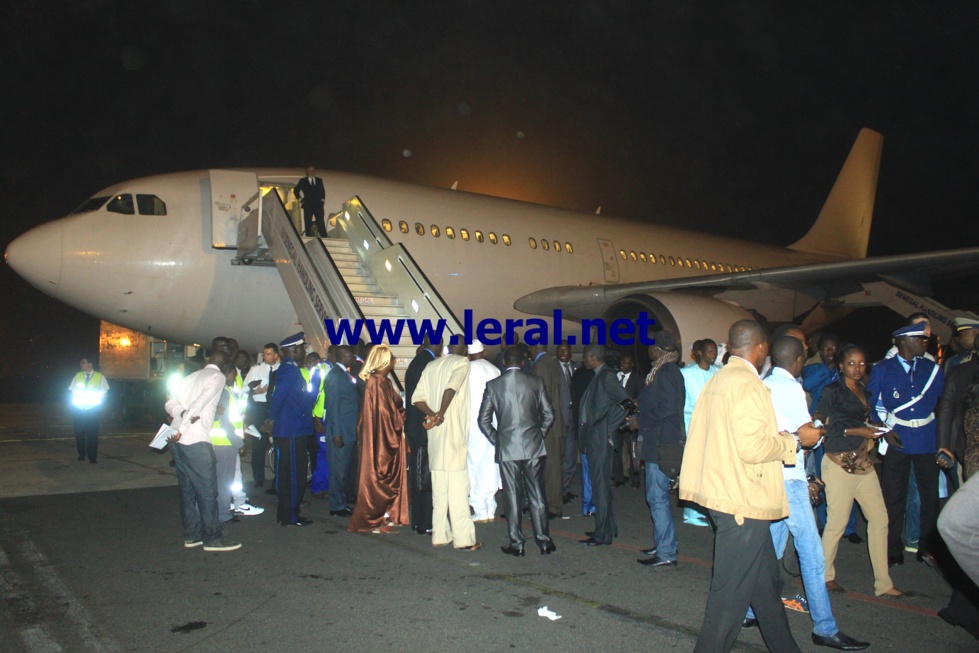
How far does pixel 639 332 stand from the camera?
35.6 feet

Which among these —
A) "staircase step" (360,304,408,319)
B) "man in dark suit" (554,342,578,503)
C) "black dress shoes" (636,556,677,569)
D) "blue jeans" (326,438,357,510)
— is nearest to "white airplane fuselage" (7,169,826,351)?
"staircase step" (360,304,408,319)

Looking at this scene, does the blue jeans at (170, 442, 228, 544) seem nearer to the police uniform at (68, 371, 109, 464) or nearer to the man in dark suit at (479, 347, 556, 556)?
the man in dark suit at (479, 347, 556, 556)

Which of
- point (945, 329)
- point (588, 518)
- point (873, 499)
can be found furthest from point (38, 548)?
point (945, 329)

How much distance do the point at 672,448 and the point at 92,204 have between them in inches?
312

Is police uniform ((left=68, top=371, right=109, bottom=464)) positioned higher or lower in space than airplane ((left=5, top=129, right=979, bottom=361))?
lower

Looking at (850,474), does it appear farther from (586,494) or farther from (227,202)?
(227,202)

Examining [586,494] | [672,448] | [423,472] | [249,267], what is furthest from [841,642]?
[249,267]

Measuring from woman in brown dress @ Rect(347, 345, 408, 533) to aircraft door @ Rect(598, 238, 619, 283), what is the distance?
768 centimetres

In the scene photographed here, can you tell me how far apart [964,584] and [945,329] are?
13786 mm

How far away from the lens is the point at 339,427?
6934 mm

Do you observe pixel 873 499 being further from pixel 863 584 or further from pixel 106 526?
pixel 106 526

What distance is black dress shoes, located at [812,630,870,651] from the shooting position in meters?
3.69

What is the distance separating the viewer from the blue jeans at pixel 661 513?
5285 millimetres

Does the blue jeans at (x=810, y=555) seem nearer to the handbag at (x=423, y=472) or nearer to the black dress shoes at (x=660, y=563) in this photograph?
the black dress shoes at (x=660, y=563)
